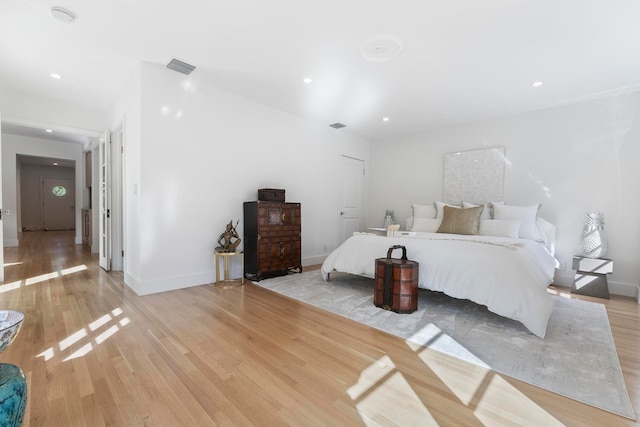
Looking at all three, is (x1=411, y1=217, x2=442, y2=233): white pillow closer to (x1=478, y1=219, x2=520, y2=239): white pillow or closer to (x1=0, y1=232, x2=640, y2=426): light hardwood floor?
(x1=478, y1=219, x2=520, y2=239): white pillow

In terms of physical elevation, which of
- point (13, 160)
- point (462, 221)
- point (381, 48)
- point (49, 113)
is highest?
point (381, 48)

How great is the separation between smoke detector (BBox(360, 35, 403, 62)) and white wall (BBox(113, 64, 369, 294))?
6.49 feet

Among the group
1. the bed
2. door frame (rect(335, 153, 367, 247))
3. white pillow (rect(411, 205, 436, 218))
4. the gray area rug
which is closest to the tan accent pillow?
white pillow (rect(411, 205, 436, 218))

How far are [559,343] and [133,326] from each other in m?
3.36

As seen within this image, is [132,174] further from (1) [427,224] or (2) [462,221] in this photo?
(2) [462,221]

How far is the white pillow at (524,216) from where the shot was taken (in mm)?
3744

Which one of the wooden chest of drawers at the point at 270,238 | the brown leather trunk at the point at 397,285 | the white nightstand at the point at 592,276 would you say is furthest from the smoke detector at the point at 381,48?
the white nightstand at the point at 592,276

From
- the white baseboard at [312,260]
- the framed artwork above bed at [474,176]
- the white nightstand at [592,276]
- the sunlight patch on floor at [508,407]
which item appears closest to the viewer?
the sunlight patch on floor at [508,407]

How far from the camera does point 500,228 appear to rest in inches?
147

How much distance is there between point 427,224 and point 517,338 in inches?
93.8

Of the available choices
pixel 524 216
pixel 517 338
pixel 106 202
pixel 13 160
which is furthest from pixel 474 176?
pixel 13 160

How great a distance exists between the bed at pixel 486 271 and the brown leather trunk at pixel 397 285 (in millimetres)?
253

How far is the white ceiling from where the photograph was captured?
7.25 ft

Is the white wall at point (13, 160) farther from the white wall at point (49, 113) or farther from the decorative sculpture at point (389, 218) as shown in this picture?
the decorative sculpture at point (389, 218)
